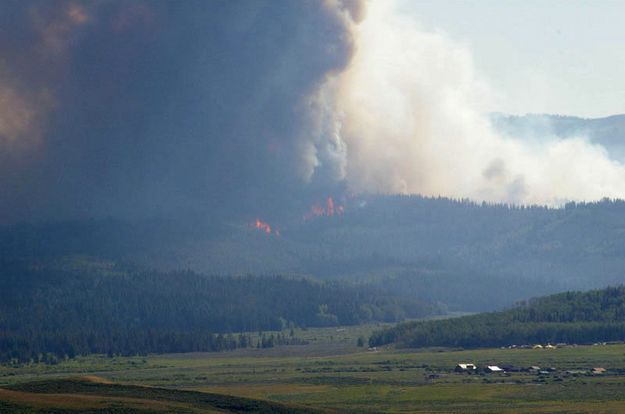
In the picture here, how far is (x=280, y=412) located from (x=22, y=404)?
29786 mm

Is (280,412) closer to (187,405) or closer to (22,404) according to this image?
(187,405)

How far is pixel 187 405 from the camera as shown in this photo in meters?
199

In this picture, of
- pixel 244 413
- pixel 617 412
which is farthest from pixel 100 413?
pixel 617 412

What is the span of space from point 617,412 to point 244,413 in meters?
42.0

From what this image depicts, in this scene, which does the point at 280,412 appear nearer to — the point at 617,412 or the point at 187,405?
the point at 187,405

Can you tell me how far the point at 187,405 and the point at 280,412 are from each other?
10516 millimetres

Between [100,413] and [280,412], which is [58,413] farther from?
[280,412]

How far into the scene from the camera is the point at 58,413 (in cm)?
18350

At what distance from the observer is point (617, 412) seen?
199m

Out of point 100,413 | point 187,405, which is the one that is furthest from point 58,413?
point 187,405

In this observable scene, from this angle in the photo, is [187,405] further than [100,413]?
Yes

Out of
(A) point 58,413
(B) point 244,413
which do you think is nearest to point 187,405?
(B) point 244,413

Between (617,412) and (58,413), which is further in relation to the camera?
(617,412)

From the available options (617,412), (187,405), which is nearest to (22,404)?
(187,405)
